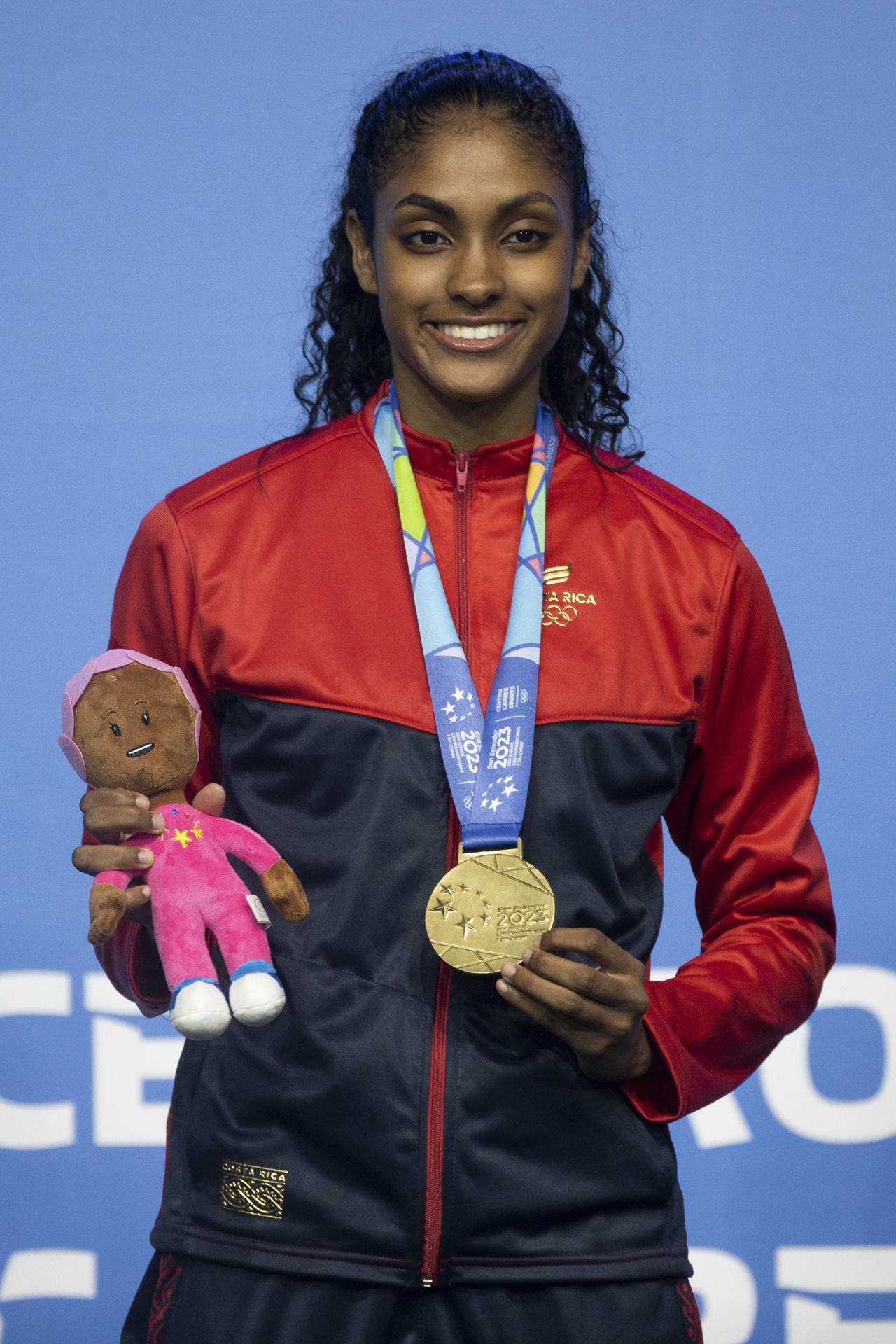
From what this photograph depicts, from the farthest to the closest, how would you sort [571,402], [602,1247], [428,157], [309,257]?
[309,257] → [571,402] → [428,157] → [602,1247]

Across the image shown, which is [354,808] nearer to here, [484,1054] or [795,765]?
[484,1054]

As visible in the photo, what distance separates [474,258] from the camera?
1227 millimetres

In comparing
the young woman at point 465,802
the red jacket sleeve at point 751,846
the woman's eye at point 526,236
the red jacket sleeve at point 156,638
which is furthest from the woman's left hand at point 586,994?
the woman's eye at point 526,236

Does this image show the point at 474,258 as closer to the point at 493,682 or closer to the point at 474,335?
the point at 474,335

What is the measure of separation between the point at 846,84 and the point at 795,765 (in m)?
1.36

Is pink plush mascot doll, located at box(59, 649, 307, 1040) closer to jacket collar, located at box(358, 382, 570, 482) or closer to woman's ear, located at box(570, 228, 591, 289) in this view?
jacket collar, located at box(358, 382, 570, 482)

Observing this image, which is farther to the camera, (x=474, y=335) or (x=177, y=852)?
(x=474, y=335)

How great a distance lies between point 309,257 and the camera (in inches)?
85.0

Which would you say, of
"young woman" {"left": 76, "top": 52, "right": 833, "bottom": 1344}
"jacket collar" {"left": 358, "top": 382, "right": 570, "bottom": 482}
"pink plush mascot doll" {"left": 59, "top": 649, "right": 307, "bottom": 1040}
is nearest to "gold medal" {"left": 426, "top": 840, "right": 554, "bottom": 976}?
"young woman" {"left": 76, "top": 52, "right": 833, "bottom": 1344}

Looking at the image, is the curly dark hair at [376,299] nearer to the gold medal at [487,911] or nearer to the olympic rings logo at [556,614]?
the olympic rings logo at [556,614]

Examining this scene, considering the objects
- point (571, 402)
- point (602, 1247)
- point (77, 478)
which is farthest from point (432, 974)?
point (77, 478)

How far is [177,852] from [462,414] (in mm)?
479

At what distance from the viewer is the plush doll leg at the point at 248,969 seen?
40.3 inches

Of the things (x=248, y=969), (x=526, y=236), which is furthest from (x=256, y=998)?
(x=526, y=236)
